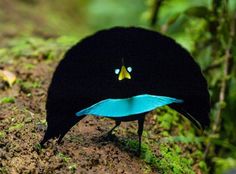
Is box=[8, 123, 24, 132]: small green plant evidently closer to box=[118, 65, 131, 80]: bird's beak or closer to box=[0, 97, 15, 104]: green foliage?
box=[0, 97, 15, 104]: green foliage

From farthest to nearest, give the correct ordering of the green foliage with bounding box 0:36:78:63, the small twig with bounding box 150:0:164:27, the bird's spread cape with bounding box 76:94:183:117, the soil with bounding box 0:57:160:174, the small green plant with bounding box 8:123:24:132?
1. the small twig with bounding box 150:0:164:27
2. the green foliage with bounding box 0:36:78:63
3. the small green plant with bounding box 8:123:24:132
4. the soil with bounding box 0:57:160:174
5. the bird's spread cape with bounding box 76:94:183:117

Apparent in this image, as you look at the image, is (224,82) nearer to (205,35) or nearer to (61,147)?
(205,35)

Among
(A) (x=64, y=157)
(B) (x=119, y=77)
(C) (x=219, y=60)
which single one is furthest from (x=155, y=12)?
(A) (x=64, y=157)

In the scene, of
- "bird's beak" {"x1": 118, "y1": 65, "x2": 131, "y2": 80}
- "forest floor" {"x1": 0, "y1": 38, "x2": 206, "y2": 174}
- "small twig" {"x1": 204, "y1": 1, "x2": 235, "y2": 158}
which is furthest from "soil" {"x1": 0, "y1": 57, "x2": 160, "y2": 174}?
"small twig" {"x1": 204, "y1": 1, "x2": 235, "y2": 158}

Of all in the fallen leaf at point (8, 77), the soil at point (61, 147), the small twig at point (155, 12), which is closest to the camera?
the soil at point (61, 147)

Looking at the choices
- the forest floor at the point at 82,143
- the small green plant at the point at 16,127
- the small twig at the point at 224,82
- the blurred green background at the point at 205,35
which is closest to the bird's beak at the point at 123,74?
the forest floor at the point at 82,143

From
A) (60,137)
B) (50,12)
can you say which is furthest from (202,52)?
(50,12)

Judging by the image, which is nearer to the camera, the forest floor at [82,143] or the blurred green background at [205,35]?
the forest floor at [82,143]

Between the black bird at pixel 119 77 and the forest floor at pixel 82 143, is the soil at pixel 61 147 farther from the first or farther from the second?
the black bird at pixel 119 77
